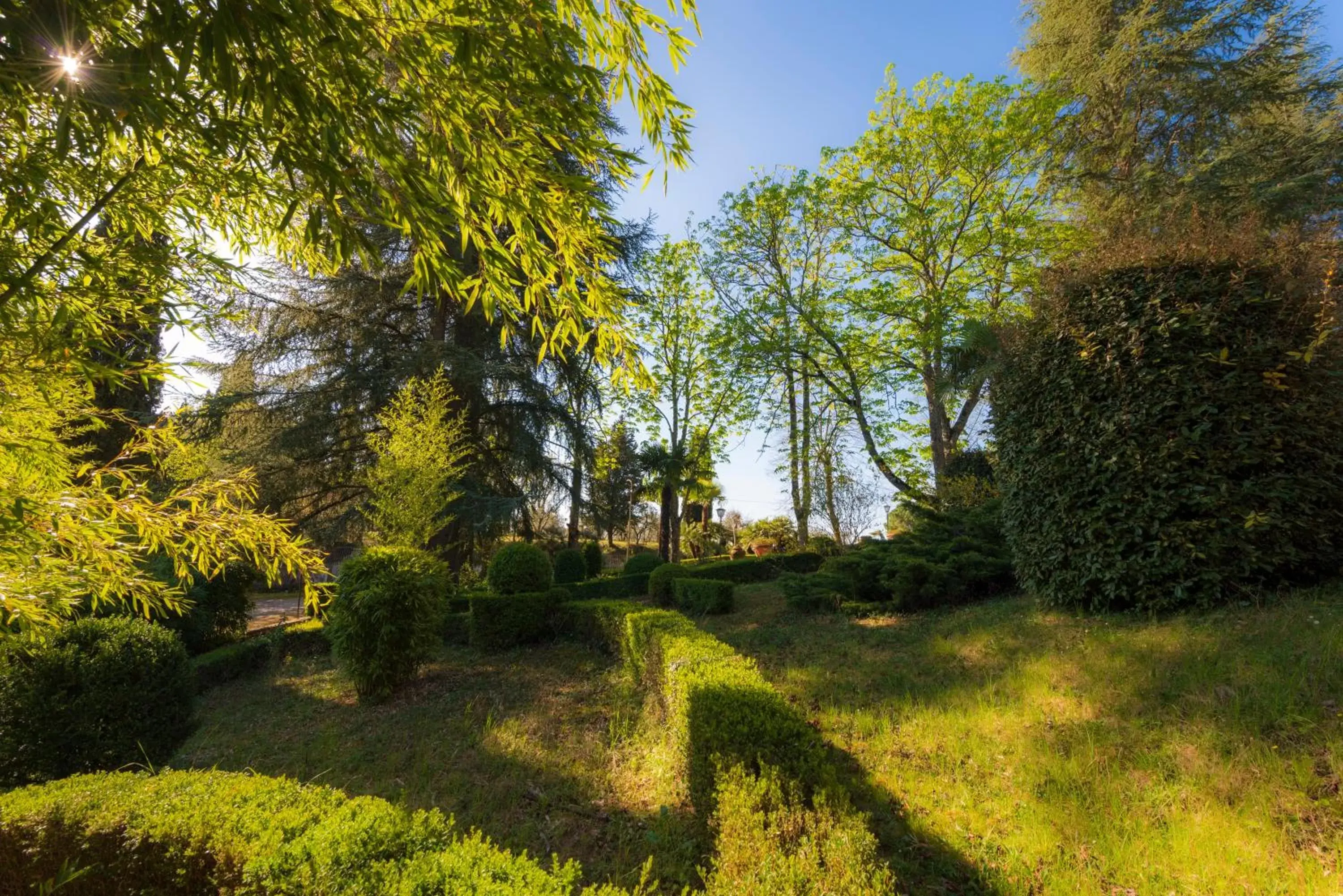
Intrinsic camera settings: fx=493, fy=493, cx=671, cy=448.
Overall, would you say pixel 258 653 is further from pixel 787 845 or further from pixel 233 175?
pixel 787 845

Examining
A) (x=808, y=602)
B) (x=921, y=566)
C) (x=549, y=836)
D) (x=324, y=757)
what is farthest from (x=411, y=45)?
(x=808, y=602)

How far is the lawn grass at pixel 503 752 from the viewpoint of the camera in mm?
3271

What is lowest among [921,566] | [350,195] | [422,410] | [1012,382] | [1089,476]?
[921,566]

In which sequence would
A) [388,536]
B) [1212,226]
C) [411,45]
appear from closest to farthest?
[411,45]
[1212,226]
[388,536]

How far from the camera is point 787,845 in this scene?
7.55ft

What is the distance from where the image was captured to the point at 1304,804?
7.91ft

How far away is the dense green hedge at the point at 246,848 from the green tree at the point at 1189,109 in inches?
473

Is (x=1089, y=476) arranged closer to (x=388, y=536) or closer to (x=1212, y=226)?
(x=1212, y=226)

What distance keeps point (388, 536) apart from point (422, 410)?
8.46 ft

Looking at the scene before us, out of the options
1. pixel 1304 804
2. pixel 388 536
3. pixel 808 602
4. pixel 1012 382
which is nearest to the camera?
pixel 1304 804

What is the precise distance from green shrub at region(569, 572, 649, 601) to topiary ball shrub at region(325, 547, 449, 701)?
623 centimetres

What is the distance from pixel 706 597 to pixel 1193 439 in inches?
280

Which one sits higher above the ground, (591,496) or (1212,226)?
(1212,226)

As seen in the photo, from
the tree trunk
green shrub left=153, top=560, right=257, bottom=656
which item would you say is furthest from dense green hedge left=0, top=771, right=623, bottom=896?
the tree trunk
